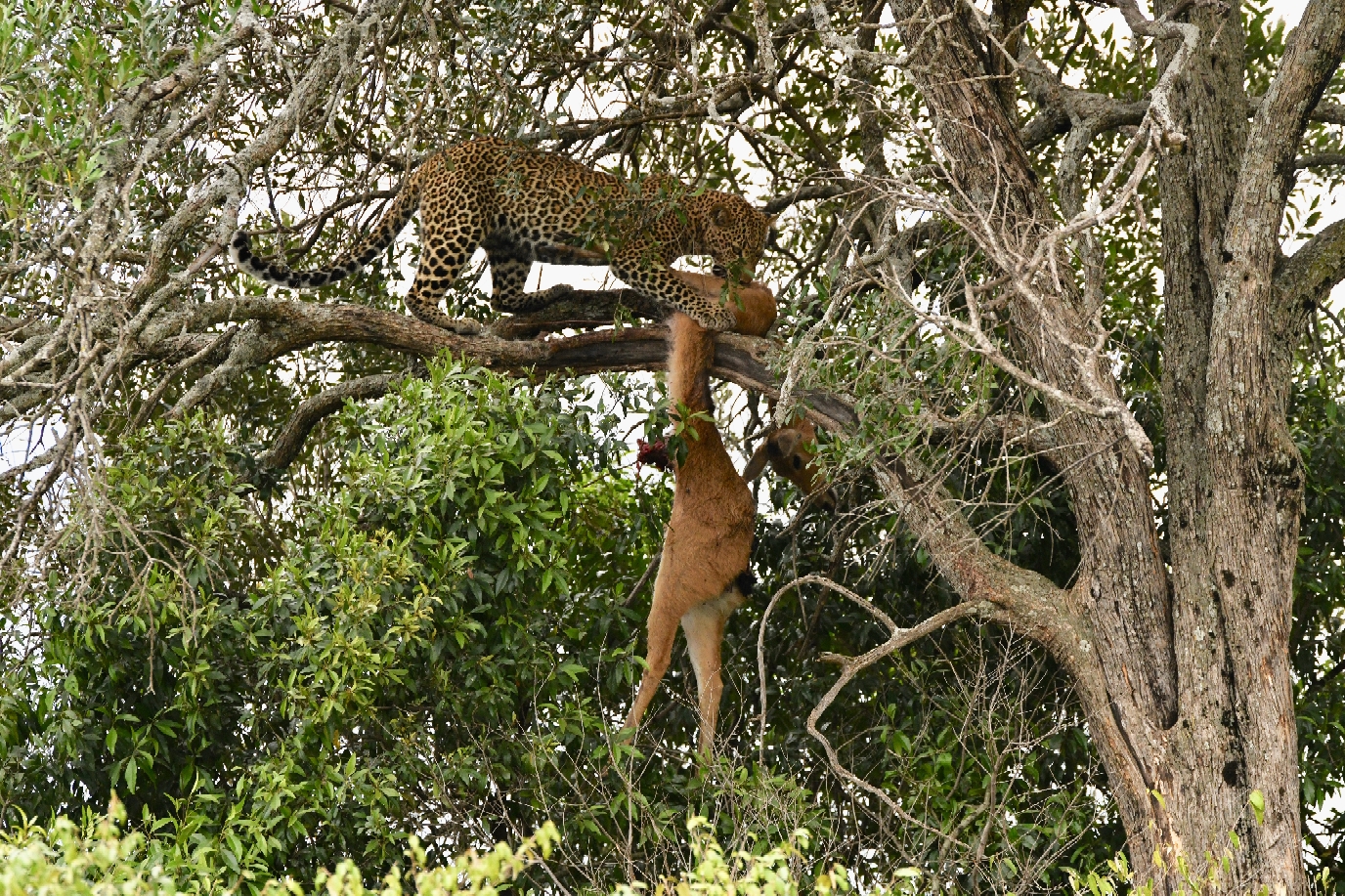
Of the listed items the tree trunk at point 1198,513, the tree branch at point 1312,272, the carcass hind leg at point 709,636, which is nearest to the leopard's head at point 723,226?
the tree trunk at point 1198,513

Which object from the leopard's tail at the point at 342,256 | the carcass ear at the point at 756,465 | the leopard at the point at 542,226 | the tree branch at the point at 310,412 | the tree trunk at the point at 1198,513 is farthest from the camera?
the carcass ear at the point at 756,465

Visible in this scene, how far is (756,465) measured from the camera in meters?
9.30

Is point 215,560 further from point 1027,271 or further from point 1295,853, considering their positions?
point 1295,853

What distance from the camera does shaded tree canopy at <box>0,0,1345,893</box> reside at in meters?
6.79

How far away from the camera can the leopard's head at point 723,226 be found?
9141 mm

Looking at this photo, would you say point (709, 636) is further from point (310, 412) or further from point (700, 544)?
point (310, 412)

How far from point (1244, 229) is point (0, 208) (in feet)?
19.4

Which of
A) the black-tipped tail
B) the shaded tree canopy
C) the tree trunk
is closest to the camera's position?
the shaded tree canopy

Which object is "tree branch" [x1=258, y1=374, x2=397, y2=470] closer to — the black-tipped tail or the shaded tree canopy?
the shaded tree canopy

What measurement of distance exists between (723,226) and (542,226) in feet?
3.63

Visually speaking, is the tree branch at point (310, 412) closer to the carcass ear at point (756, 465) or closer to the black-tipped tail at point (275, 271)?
the black-tipped tail at point (275, 271)

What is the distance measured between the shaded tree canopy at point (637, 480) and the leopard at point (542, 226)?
26 centimetres

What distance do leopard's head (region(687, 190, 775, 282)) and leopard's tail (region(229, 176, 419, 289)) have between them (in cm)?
170

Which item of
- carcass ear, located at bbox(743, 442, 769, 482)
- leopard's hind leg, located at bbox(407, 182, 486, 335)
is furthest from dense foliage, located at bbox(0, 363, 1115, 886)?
carcass ear, located at bbox(743, 442, 769, 482)
